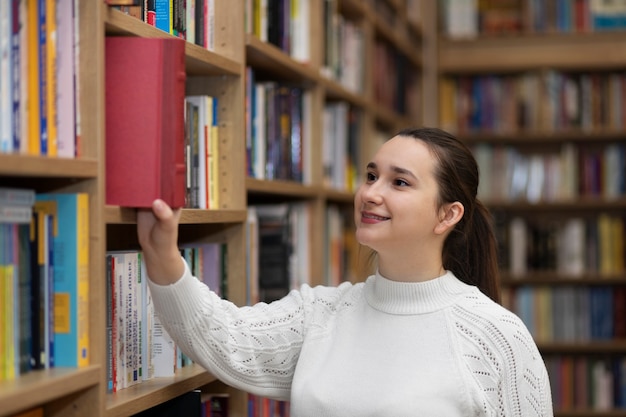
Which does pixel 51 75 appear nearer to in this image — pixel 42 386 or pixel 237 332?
pixel 42 386

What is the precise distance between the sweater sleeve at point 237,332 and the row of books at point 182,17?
503mm

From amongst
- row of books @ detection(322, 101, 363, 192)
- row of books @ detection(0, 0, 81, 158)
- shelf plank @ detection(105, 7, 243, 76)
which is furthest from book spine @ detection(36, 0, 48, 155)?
row of books @ detection(322, 101, 363, 192)

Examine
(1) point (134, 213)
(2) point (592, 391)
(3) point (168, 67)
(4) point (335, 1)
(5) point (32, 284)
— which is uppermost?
(4) point (335, 1)

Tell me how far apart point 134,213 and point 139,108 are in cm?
19

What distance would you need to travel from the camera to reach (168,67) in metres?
1.51

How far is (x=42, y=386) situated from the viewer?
1.28 metres

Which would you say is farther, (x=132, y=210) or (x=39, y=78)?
(x=132, y=210)

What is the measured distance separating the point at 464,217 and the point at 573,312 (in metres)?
2.86

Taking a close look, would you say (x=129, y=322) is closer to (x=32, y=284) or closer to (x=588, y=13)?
(x=32, y=284)

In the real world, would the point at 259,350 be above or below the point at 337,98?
below

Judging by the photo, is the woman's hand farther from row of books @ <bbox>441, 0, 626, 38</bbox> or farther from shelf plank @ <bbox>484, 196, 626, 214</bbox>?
row of books @ <bbox>441, 0, 626, 38</bbox>

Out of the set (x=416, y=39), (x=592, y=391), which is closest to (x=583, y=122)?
(x=416, y=39)

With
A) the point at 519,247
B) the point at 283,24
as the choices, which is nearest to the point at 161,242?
the point at 283,24

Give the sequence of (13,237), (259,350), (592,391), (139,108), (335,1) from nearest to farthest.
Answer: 1. (13,237)
2. (139,108)
3. (259,350)
4. (335,1)
5. (592,391)
